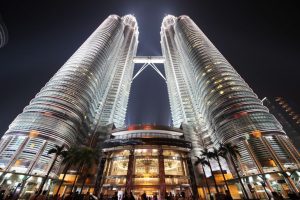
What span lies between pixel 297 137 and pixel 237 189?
95634 millimetres

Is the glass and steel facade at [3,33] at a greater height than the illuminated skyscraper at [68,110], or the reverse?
the illuminated skyscraper at [68,110]

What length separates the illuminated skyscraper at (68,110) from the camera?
5619cm

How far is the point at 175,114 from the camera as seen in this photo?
122562 millimetres

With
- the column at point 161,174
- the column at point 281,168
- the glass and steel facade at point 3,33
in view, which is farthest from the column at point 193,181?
the glass and steel facade at point 3,33

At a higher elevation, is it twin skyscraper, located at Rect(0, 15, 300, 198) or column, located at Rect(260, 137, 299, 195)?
twin skyscraper, located at Rect(0, 15, 300, 198)

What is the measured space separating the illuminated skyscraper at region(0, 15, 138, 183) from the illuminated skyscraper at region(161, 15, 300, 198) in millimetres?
47430

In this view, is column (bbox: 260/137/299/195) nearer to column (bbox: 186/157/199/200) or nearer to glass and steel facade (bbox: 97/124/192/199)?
column (bbox: 186/157/199/200)

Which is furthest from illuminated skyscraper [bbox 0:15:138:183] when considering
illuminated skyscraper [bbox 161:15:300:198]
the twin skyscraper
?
illuminated skyscraper [bbox 161:15:300:198]

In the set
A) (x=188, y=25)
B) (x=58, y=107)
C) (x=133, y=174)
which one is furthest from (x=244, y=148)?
(x=188, y=25)

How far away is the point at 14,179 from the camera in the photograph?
167 ft

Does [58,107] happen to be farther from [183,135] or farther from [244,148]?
[244,148]

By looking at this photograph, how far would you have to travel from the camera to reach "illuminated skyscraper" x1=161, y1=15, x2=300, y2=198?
55.6 meters

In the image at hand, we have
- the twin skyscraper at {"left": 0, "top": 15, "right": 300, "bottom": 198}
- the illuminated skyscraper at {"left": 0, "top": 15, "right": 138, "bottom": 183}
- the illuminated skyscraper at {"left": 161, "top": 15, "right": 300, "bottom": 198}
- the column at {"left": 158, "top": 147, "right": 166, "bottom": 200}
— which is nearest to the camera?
the column at {"left": 158, "top": 147, "right": 166, "bottom": 200}

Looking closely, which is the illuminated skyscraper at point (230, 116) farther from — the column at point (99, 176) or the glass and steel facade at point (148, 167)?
the column at point (99, 176)
